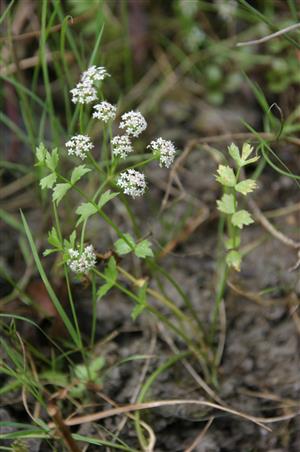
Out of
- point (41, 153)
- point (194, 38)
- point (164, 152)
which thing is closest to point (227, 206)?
point (164, 152)

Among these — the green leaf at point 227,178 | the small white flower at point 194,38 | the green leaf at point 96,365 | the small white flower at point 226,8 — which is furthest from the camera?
the small white flower at point 194,38

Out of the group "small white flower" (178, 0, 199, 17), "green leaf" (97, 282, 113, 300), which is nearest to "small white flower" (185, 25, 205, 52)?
"small white flower" (178, 0, 199, 17)

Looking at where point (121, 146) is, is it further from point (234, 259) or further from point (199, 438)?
point (199, 438)

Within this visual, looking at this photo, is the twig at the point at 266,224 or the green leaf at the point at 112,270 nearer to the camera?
the green leaf at the point at 112,270

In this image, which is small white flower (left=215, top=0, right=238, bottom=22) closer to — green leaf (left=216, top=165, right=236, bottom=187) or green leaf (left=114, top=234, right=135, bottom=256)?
green leaf (left=216, top=165, right=236, bottom=187)

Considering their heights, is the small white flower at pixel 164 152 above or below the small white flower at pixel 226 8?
above

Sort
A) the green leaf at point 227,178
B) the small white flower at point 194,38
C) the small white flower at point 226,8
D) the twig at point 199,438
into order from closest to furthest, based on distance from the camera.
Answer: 1. the green leaf at point 227,178
2. the twig at point 199,438
3. the small white flower at point 226,8
4. the small white flower at point 194,38

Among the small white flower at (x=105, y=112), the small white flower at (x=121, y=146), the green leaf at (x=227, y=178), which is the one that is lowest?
the green leaf at (x=227, y=178)

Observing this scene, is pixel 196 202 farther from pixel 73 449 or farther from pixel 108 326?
pixel 73 449

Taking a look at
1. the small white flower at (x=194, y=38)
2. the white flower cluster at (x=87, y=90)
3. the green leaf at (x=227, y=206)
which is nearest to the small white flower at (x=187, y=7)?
the small white flower at (x=194, y=38)

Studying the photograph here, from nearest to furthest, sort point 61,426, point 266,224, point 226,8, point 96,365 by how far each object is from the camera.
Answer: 1. point 61,426
2. point 96,365
3. point 266,224
4. point 226,8

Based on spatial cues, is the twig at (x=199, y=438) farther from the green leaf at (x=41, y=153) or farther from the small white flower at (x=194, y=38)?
the small white flower at (x=194, y=38)
